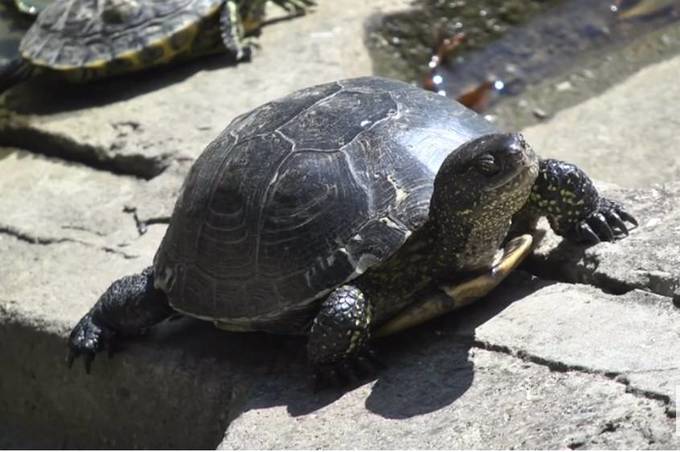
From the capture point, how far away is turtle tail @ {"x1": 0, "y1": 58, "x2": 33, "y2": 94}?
686 cm

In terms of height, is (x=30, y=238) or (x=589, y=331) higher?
→ (x=589, y=331)

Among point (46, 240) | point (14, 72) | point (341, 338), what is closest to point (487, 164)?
point (341, 338)

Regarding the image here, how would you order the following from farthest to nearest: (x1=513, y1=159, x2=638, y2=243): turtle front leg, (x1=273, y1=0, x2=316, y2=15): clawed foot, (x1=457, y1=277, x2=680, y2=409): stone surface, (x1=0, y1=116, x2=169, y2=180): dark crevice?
1. (x1=273, y1=0, x2=316, y2=15): clawed foot
2. (x1=0, y1=116, x2=169, y2=180): dark crevice
3. (x1=513, y1=159, x2=638, y2=243): turtle front leg
4. (x1=457, y1=277, x2=680, y2=409): stone surface

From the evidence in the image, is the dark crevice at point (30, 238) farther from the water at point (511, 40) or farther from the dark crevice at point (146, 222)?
the water at point (511, 40)

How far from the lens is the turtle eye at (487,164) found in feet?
11.1

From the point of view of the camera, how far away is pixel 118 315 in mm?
4082

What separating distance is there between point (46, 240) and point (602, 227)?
239cm

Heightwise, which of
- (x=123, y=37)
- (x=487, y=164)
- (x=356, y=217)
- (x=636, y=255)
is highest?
(x=487, y=164)

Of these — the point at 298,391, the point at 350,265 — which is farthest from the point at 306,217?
the point at 298,391

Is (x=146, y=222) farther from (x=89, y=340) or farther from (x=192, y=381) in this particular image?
(x=192, y=381)

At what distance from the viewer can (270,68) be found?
20.9 feet

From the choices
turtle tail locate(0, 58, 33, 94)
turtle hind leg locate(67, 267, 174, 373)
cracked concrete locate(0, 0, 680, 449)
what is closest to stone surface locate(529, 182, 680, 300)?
cracked concrete locate(0, 0, 680, 449)

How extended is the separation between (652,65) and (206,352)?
3470mm

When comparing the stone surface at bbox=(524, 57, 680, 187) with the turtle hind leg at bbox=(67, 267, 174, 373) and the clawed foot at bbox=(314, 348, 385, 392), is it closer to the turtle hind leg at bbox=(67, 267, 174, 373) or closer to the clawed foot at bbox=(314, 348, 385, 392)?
the clawed foot at bbox=(314, 348, 385, 392)
